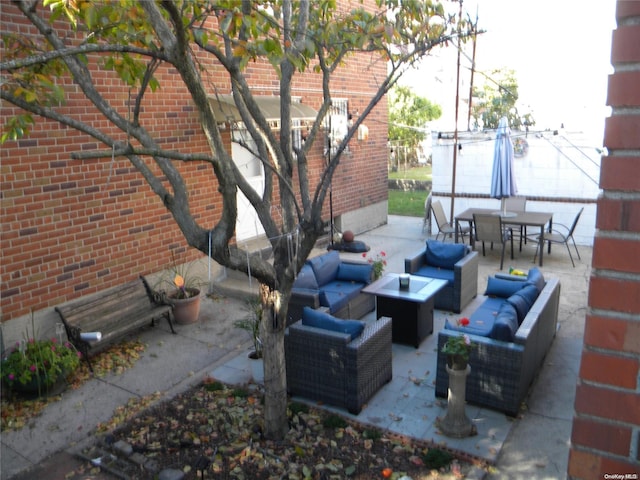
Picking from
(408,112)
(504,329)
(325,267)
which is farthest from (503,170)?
(408,112)

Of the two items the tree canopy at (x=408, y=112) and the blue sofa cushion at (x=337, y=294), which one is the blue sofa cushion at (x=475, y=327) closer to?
the blue sofa cushion at (x=337, y=294)

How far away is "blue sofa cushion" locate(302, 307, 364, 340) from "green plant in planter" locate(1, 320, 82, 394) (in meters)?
2.76

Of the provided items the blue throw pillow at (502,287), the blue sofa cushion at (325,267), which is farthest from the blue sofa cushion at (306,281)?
the blue throw pillow at (502,287)

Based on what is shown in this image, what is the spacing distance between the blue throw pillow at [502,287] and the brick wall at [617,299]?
6957mm

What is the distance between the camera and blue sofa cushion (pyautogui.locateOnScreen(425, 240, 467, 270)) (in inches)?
361

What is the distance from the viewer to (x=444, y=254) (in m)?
9.27

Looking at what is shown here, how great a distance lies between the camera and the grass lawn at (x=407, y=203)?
18094 mm

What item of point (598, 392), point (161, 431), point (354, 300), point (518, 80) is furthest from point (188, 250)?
point (518, 80)

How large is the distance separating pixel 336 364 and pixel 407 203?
14866mm

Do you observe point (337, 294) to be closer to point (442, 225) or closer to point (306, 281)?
point (306, 281)

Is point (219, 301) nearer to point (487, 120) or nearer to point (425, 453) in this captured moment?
point (425, 453)

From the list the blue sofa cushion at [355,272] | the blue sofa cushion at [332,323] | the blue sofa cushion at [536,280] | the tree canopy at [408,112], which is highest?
the tree canopy at [408,112]

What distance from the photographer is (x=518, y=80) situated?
87.1ft

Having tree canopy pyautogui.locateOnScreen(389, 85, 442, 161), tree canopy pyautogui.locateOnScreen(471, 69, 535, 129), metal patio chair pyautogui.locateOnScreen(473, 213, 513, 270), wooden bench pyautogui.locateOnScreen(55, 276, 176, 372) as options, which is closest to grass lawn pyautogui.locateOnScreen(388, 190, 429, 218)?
tree canopy pyautogui.locateOnScreen(471, 69, 535, 129)
